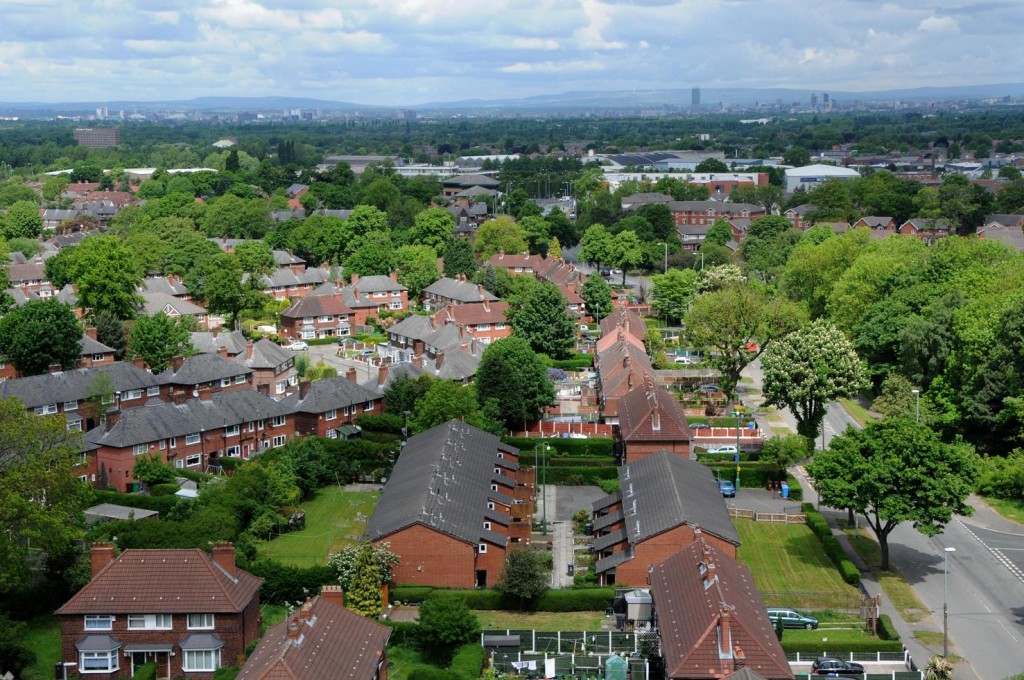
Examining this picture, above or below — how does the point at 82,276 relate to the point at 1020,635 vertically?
above

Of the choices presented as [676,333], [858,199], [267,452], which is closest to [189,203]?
[676,333]

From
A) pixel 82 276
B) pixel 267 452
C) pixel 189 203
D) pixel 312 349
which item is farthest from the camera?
pixel 189 203

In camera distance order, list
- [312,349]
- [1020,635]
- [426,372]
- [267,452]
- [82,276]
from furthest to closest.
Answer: [312,349] → [82,276] → [426,372] → [267,452] → [1020,635]

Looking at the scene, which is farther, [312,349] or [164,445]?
[312,349]

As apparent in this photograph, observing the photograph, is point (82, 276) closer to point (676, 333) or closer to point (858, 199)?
point (676, 333)
